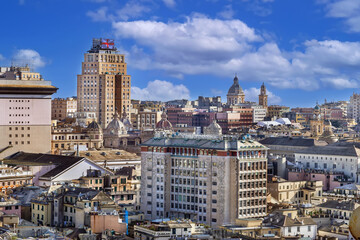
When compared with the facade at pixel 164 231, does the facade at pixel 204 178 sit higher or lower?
higher

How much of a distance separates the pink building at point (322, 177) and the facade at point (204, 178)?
30.1 m

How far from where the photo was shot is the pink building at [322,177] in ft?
486

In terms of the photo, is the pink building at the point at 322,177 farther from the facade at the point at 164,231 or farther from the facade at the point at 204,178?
the facade at the point at 164,231

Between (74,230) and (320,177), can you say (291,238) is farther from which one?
(320,177)

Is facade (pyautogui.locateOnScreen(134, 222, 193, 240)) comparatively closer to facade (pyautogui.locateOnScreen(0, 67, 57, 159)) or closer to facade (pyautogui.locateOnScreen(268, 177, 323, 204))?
facade (pyautogui.locateOnScreen(268, 177, 323, 204))

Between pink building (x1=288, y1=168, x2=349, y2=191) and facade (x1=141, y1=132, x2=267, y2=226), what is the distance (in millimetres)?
30093

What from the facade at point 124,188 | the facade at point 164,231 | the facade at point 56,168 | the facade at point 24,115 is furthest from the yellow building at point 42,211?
the facade at point 24,115

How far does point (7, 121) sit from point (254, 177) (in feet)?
236

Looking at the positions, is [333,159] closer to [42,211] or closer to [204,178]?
[204,178]

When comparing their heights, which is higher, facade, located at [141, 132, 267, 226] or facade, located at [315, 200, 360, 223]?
facade, located at [141, 132, 267, 226]

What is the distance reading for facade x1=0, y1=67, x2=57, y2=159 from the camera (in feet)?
566

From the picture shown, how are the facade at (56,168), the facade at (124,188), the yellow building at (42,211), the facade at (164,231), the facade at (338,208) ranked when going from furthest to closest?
the facade at (56,168)
the facade at (124,188)
the facade at (338,208)
the yellow building at (42,211)
the facade at (164,231)

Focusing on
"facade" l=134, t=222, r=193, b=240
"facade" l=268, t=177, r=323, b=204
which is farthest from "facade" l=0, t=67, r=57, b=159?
"facade" l=134, t=222, r=193, b=240

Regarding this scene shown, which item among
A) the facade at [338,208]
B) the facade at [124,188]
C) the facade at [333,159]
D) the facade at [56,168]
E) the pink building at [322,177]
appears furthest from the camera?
the facade at [333,159]
